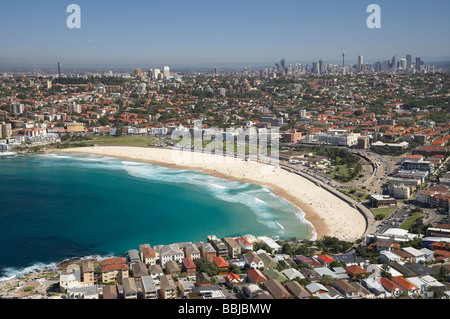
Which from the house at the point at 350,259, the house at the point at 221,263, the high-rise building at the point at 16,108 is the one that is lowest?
the house at the point at 221,263

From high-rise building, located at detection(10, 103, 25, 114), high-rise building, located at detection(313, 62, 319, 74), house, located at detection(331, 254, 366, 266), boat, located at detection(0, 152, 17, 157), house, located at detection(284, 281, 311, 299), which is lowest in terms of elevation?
house, located at detection(331, 254, 366, 266)

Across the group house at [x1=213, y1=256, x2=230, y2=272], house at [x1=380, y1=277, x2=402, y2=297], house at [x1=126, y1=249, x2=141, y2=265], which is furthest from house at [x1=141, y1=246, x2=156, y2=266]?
house at [x1=380, y1=277, x2=402, y2=297]

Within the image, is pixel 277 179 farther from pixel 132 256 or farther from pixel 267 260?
pixel 132 256

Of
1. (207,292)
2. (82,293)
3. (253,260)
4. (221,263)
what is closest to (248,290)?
(207,292)

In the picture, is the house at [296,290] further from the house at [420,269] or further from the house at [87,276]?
the house at [87,276]

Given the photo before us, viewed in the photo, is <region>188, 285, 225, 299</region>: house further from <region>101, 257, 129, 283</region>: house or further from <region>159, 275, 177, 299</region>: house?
<region>101, 257, 129, 283</region>: house

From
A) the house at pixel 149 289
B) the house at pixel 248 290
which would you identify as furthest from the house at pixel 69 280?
the house at pixel 248 290
